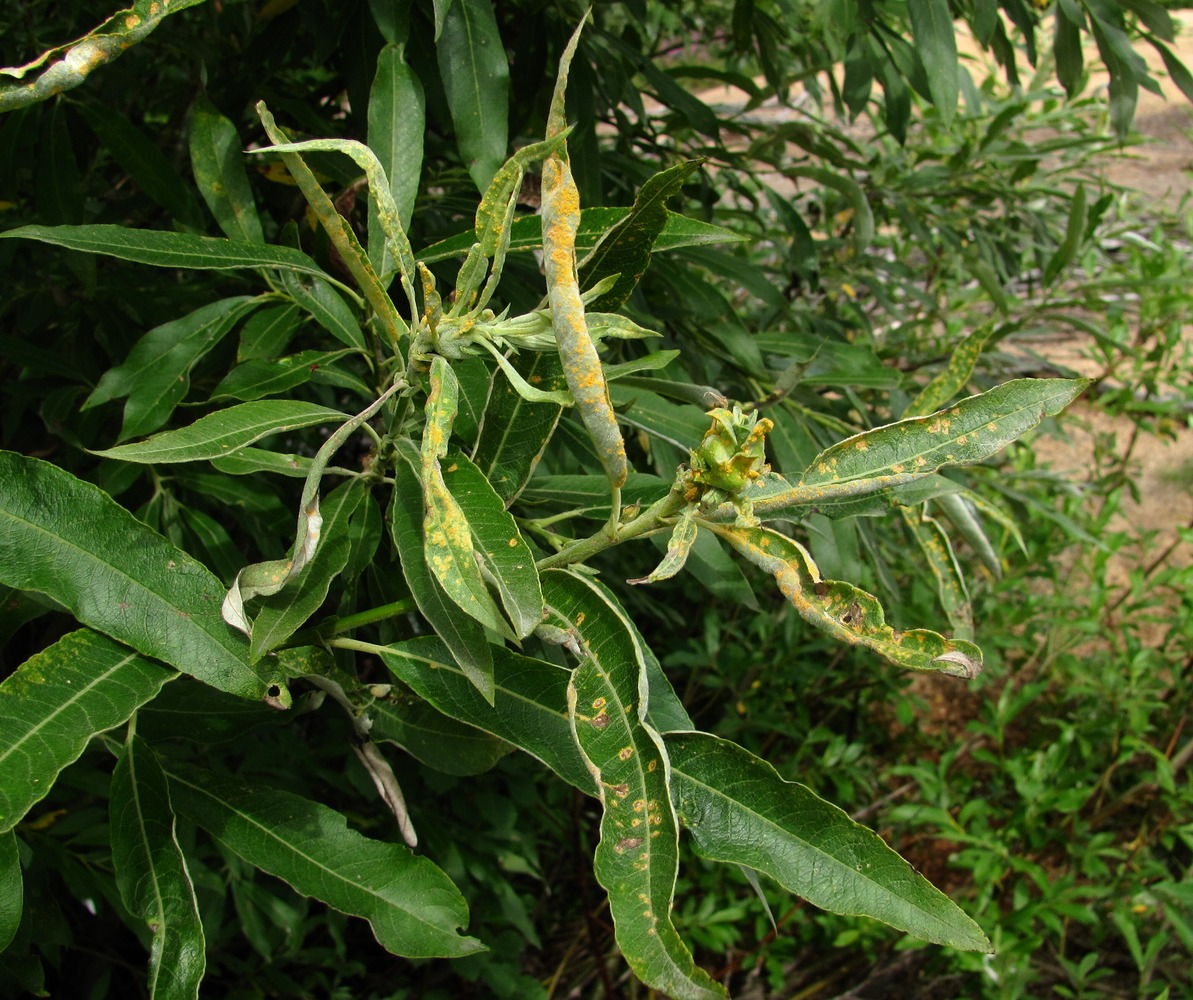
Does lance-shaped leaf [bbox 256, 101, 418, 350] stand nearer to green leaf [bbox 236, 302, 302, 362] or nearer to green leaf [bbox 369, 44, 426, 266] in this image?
green leaf [bbox 369, 44, 426, 266]

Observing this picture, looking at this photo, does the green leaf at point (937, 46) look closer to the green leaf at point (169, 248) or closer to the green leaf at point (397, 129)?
the green leaf at point (397, 129)

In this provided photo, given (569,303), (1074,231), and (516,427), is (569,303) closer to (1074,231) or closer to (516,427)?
(516,427)

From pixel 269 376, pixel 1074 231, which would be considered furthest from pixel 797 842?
pixel 1074 231

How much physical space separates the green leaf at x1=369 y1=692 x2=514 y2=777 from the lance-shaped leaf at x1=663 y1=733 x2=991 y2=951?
16 cm

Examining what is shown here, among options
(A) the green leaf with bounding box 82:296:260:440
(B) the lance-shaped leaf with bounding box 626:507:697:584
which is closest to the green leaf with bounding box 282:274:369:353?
(A) the green leaf with bounding box 82:296:260:440

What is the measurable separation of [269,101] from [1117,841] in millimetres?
2338

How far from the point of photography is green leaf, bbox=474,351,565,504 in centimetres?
80

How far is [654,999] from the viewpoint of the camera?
2.00 m

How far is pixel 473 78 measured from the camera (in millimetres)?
1021

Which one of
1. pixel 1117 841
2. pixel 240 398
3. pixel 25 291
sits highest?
pixel 25 291

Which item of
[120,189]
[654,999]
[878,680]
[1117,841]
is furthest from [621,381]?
[1117,841]

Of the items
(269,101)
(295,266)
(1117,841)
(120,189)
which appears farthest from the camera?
(1117,841)

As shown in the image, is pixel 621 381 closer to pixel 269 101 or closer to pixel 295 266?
pixel 295 266

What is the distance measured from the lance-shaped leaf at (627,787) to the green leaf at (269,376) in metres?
0.37
